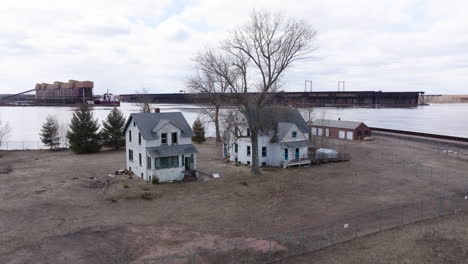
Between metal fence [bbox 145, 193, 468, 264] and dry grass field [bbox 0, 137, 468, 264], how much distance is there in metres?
0.60

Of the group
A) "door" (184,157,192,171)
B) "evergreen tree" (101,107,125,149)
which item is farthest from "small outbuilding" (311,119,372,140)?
"evergreen tree" (101,107,125,149)

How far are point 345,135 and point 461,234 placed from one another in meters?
49.8

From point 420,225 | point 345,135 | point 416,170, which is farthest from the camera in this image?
point 345,135

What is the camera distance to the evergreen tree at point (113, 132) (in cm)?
5491

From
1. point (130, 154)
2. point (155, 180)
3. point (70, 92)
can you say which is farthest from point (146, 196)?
point (70, 92)

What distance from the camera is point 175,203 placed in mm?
26000

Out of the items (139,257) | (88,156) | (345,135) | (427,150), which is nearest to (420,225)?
(139,257)

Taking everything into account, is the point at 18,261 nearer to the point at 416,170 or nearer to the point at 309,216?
the point at 309,216

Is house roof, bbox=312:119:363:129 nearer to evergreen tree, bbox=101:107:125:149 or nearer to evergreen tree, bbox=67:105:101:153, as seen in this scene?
evergreen tree, bbox=101:107:125:149

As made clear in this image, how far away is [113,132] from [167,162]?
25688 mm

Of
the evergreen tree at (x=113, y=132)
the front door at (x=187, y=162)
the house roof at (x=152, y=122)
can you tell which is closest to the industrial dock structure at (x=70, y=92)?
the evergreen tree at (x=113, y=132)

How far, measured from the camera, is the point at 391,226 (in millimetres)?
21000

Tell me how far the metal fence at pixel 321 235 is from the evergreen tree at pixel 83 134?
40510 mm

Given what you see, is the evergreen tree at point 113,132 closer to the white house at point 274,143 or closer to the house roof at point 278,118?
the white house at point 274,143
